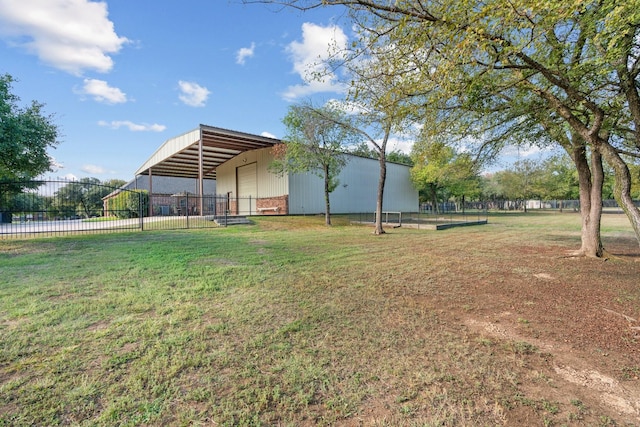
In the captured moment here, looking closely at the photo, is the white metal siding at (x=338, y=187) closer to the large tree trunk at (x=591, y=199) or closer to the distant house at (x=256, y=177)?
the distant house at (x=256, y=177)

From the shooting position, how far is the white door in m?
24.0

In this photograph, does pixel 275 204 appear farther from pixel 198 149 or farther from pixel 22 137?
pixel 22 137

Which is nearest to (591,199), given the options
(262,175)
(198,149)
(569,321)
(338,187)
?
(569,321)

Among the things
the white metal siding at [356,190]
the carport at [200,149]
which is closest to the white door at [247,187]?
the carport at [200,149]

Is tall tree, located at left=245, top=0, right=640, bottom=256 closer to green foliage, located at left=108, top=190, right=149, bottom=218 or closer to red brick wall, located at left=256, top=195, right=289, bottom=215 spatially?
red brick wall, located at left=256, top=195, right=289, bottom=215

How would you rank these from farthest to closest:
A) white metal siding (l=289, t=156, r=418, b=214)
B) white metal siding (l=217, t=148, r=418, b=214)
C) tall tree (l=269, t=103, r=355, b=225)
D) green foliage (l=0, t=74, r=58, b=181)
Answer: white metal siding (l=289, t=156, r=418, b=214)
white metal siding (l=217, t=148, r=418, b=214)
tall tree (l=269, t=103, r=355, b=225)
green foliage (l=0, t=74, r=58, b=181)

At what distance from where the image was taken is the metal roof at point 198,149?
1791cm

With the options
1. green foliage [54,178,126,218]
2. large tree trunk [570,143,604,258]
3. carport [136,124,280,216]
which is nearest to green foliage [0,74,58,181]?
green foliage [54,178,126,218]

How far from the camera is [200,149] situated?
1658cm

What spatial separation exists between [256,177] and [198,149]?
4.78 metres

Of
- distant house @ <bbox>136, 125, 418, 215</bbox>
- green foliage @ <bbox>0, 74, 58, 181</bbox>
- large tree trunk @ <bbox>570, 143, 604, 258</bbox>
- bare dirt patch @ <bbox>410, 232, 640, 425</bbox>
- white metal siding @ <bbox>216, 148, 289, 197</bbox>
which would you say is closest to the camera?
bare dirt patch @ <bbox>410, 232, 640, 425</bbox>

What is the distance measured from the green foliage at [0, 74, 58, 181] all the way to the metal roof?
22.8 feet

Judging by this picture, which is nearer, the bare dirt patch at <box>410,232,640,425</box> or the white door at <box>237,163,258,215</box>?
the bare dirt patch at <box>410,232,640,425</box>

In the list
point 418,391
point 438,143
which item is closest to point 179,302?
point 418,391
